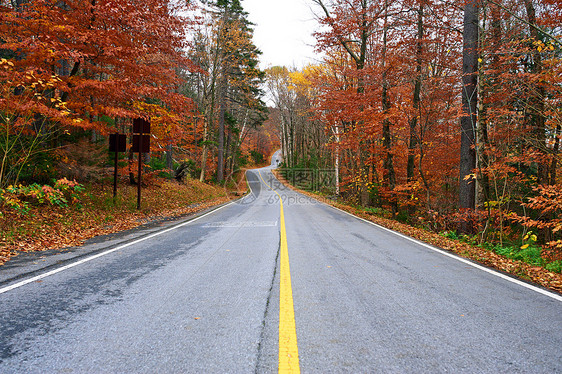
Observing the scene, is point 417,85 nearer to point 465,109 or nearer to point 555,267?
point 465,109

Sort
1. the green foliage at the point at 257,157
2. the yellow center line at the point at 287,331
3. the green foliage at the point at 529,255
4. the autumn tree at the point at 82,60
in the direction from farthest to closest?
the green foliage at the point at 257,157 < the autumn tree at the point at 82,60 < the green foliage at the point at 529,255 < the yellow center line at the point at 287,331

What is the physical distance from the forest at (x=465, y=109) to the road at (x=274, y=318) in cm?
326

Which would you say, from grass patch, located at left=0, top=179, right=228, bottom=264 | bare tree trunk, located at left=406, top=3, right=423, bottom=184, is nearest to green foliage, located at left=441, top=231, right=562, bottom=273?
bare tree trunk, located at left=406, top=3, right=423, bottom=184

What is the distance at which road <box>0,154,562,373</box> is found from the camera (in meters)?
2.20

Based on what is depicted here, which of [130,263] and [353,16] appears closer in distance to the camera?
[130,263]

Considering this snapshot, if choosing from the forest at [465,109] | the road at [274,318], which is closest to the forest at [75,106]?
the road at [274,318]

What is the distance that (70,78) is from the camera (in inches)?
339

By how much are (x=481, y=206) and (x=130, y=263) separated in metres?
9.17

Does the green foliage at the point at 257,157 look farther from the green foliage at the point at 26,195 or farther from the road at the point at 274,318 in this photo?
the road at the point at 274,318

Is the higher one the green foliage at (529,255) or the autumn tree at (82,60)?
the autumn tree at (82,60)

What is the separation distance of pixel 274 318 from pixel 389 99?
13.8 meters

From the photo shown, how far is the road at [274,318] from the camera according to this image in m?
2.20

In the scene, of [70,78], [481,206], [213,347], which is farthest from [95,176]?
[481,206]

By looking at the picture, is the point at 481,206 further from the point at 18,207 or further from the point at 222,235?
the point at 18,207
